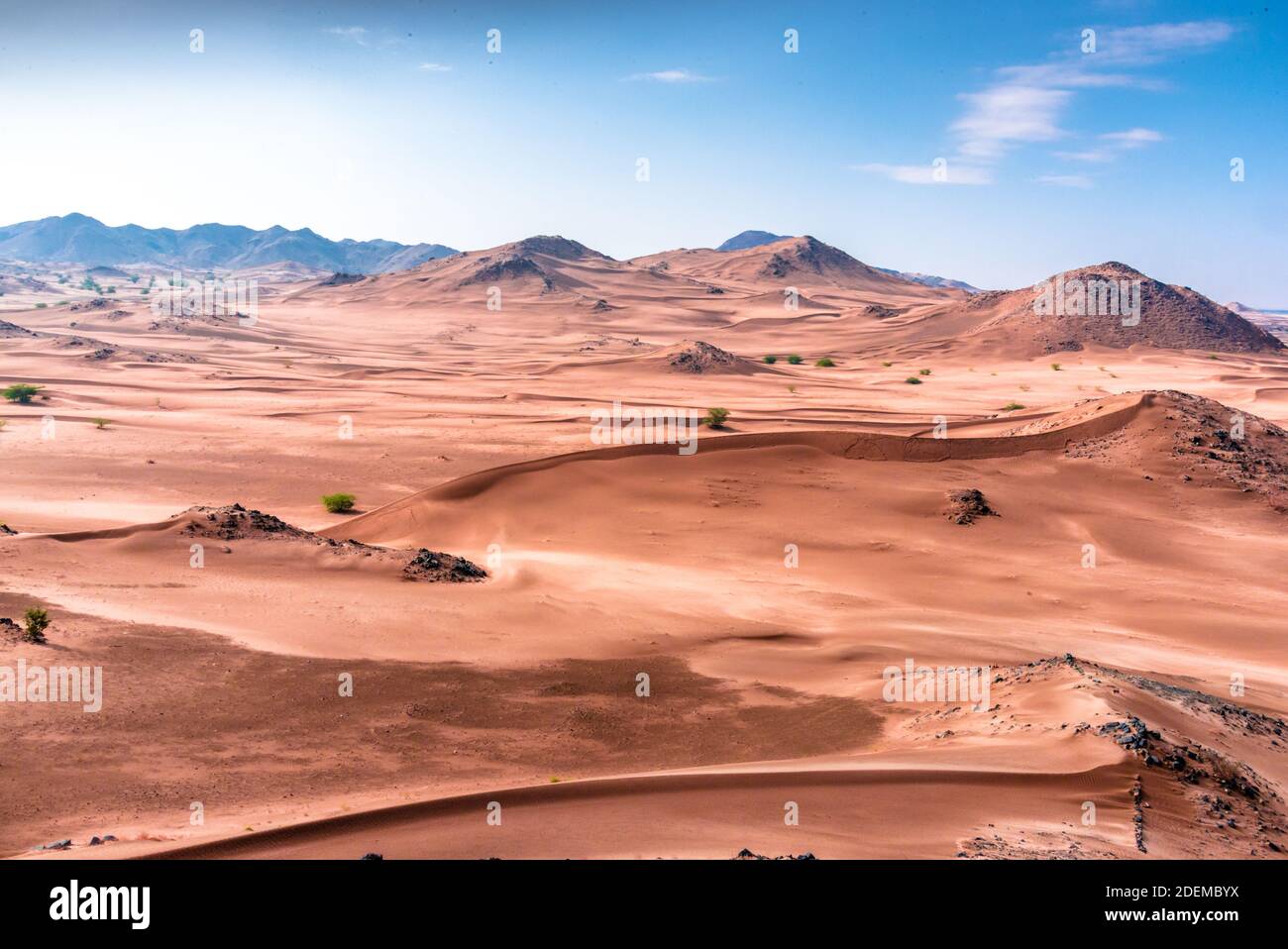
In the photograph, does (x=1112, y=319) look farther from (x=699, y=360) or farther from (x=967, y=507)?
(x=967, y=507)

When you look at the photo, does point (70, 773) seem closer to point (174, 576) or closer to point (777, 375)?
point (174, 576)

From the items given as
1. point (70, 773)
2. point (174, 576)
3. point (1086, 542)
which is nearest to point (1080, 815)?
point (70, 773)

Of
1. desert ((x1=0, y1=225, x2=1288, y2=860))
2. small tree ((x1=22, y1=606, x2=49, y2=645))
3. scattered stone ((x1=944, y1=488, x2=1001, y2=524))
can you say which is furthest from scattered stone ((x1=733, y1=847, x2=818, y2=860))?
scattered stone ((x1=944, y1=488, x2=1001, y2=524))

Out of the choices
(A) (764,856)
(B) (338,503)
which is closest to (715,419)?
(B) (338,503)

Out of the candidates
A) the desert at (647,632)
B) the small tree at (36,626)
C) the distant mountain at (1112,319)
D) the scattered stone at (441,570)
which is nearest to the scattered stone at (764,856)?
the desert at (647,632)

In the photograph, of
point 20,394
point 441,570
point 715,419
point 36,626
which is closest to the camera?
point 36,626

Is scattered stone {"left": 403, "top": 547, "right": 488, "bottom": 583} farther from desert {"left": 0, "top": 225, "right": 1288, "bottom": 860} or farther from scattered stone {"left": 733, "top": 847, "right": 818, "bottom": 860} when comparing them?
scattered stone {"left": 733, "top": 847, "right": 818, "bottom": 860}
